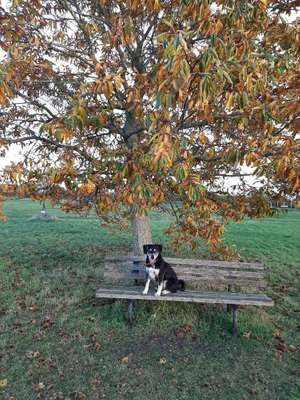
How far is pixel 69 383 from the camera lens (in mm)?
4422

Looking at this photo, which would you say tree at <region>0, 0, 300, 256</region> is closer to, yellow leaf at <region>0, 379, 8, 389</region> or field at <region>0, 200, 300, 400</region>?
field at <region>0, 200, 300, 400</region>

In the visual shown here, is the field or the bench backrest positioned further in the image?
the bench backrest

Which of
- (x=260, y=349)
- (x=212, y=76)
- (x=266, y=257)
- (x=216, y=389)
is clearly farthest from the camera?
(x=266, y=257)

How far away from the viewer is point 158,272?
555 centimetres

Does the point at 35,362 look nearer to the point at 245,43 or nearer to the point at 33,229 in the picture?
the point at 245,43

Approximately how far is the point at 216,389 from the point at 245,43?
13.7ft

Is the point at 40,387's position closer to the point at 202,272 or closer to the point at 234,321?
the point at 234,321

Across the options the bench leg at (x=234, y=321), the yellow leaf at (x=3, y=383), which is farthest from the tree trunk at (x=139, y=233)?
the yellow leaf at (x=3, y=383)

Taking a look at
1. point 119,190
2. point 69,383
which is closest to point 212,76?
point 119,190

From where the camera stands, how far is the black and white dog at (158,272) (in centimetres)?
554

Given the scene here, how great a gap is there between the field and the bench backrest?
1.78 ft

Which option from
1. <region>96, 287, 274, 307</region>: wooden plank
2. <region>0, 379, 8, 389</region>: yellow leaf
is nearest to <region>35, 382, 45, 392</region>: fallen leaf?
<region>0, 379, 8, 389</region>: yellow leaf

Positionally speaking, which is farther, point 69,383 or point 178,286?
point 178,286

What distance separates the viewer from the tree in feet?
10.4
